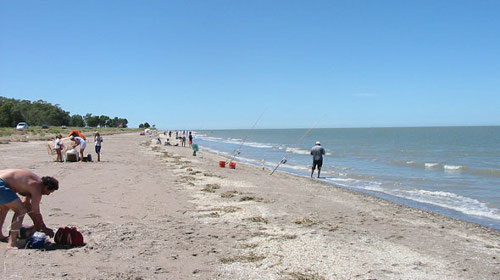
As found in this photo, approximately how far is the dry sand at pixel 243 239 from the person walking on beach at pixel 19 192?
377 millimetres

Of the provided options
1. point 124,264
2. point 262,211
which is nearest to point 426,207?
point 262,211

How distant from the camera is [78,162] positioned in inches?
637

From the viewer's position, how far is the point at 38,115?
88562mm

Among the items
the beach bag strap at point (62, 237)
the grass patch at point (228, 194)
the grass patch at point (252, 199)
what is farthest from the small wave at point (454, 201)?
the beach bag strap at point (62, 237)

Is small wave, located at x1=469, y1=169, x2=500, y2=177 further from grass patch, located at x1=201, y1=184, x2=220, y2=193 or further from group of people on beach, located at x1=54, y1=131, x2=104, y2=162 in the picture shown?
group of people on beach, located at x1=54, y1=131, x2=104, y2=162

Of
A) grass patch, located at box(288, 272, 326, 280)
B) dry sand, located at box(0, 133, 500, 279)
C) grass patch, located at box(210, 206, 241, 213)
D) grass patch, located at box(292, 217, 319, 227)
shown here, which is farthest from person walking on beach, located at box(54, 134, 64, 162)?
grass patch, located at box(288, 272, 326, 280)

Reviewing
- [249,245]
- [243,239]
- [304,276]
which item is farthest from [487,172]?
[304,276]

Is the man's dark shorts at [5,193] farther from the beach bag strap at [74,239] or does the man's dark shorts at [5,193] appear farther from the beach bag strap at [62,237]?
the beach bag strap at [74,239]

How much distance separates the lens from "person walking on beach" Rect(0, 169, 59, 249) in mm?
4770

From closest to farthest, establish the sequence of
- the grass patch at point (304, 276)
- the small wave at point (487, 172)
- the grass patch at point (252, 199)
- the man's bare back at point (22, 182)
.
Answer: the grass patch at point (304, 276)
the man's bare back at point (22, 182)
the grass patch at point (252, 199)
the small wave at point (487, 172)

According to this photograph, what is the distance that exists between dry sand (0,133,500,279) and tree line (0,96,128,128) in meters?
72.1

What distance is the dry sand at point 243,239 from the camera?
468cm

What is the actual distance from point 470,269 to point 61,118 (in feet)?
356

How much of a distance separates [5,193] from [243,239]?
3.44 meters
